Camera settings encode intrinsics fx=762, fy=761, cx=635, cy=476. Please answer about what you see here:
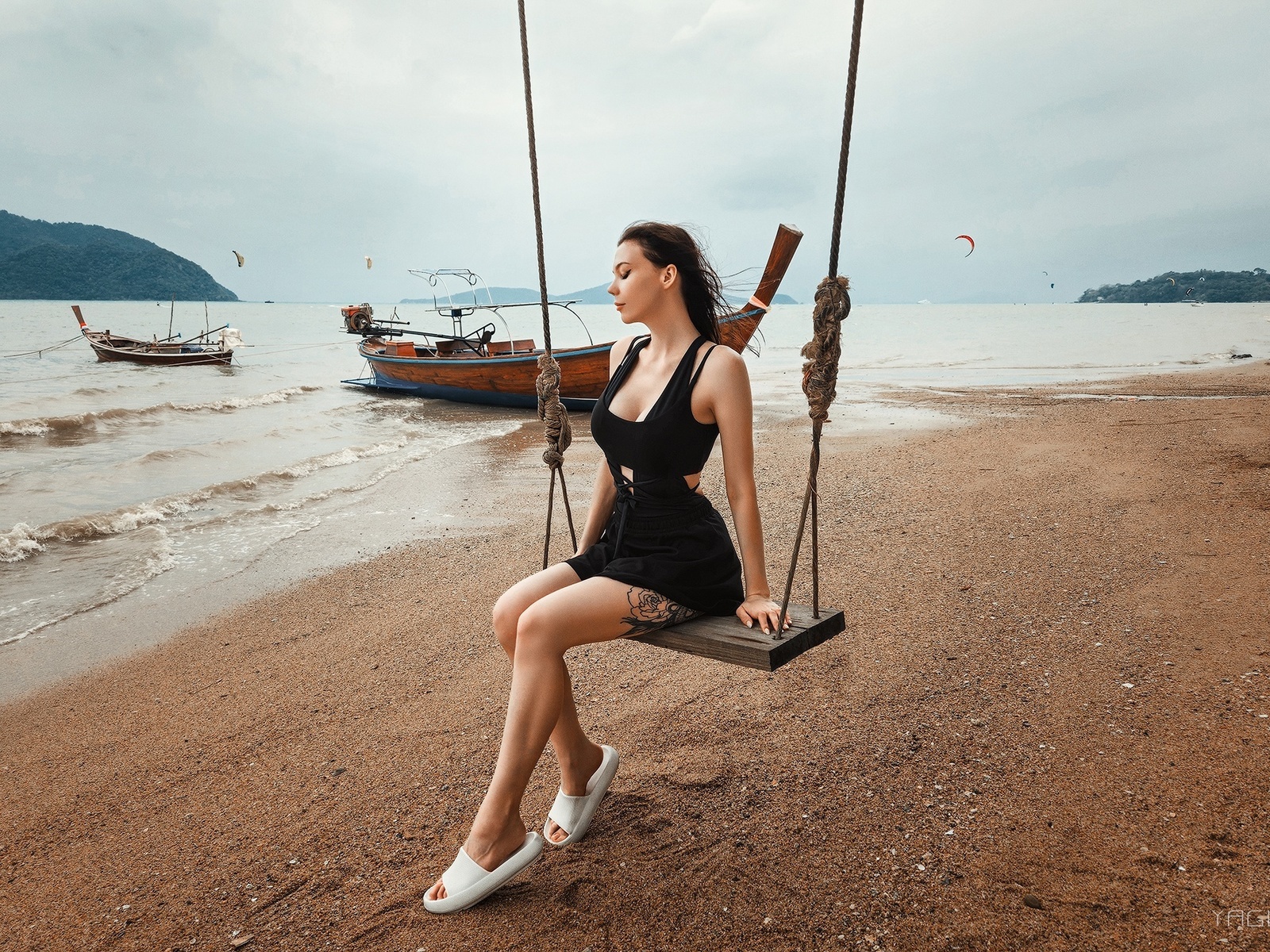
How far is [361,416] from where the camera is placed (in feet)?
52.5

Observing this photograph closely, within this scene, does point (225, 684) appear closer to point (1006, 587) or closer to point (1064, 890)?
point (1064, 890)

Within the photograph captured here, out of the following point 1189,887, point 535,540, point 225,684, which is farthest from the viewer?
point 535,540

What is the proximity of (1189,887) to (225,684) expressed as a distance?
3.98m

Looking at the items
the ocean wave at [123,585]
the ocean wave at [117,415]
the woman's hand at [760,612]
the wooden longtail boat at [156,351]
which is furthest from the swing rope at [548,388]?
the wooden longtail boat at [156,351]

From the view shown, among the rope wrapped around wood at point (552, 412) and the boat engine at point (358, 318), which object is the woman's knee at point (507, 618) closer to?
the rope wrapped around wood at point (552, 412)

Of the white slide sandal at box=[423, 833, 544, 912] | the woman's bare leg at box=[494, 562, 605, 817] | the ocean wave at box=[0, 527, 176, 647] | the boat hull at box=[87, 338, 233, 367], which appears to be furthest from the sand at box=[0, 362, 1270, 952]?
the boat hull at box=[87, 338, 233, 367]

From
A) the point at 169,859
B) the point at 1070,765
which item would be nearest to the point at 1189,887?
the point at 1070,765

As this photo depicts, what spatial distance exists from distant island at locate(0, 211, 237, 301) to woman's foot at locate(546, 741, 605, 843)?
11426cm

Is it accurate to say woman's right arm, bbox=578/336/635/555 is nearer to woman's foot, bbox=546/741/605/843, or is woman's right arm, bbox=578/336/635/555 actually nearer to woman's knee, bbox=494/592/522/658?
woman's knee, bbox=494/592/522/658

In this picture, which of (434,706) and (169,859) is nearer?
(169,859)

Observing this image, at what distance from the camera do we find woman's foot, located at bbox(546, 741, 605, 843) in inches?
93.7

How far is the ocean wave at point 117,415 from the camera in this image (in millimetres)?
13273

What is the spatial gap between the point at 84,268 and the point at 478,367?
11983 centimetres

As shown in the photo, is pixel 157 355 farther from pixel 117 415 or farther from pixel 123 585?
pixel 123 585
